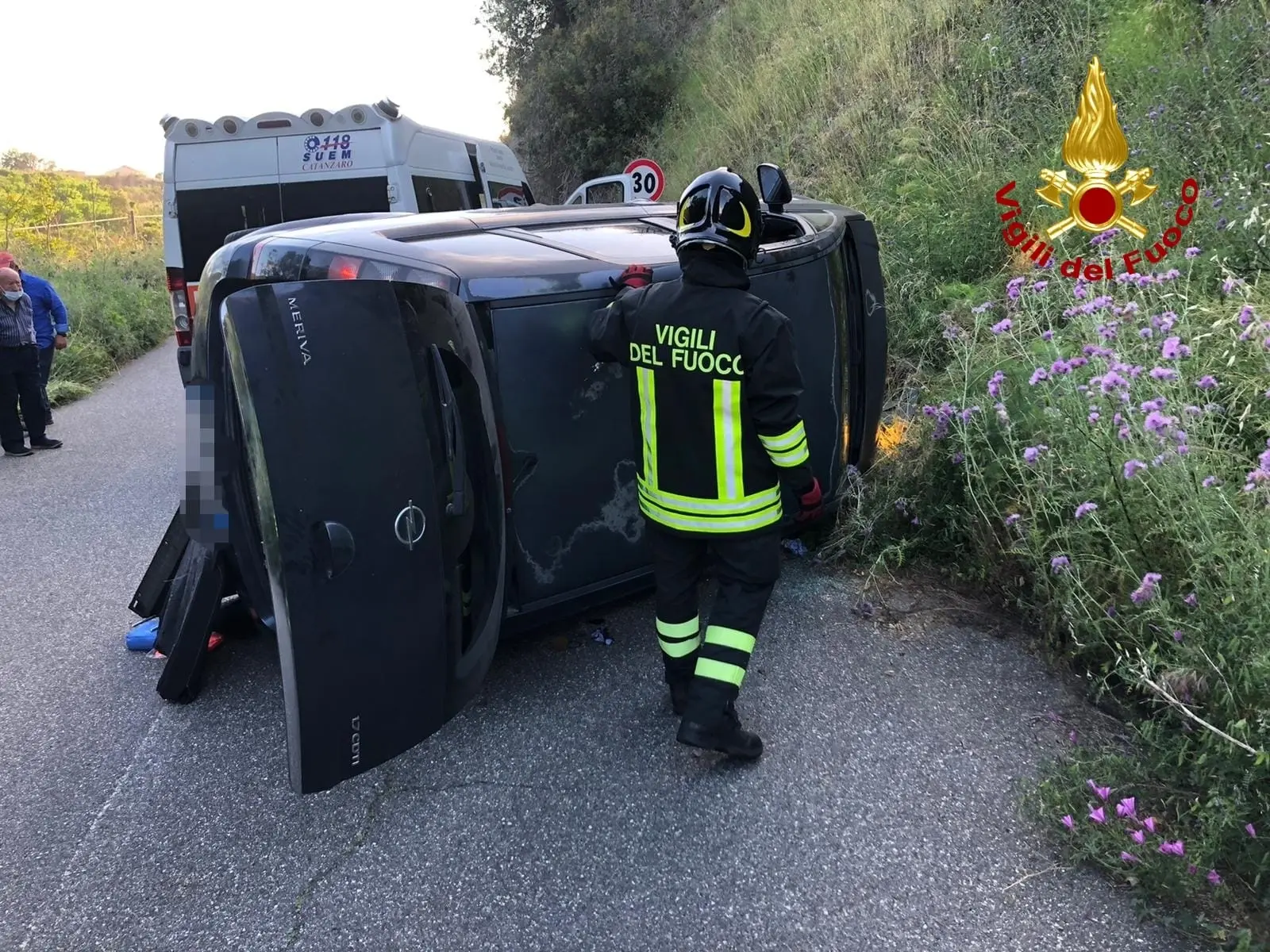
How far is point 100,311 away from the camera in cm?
1279

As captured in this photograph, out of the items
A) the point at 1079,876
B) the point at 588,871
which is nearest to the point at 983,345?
the point at 1079,876

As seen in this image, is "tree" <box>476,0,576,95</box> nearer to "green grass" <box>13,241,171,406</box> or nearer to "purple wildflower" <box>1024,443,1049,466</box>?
"green grass" <box>13,241,171,406</box>

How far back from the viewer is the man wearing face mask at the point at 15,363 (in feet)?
23.1

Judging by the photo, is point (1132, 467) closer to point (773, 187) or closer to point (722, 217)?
point (722, 217)

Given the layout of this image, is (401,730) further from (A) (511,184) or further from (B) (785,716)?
(A) (511,184)

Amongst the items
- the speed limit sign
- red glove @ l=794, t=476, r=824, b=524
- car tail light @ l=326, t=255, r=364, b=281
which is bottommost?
red glove @ l=794, t=476, r=824, b=524

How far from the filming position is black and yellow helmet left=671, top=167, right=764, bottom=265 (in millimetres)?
2574

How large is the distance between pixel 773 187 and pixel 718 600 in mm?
1580

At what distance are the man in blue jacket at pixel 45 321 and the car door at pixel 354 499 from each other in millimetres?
6704

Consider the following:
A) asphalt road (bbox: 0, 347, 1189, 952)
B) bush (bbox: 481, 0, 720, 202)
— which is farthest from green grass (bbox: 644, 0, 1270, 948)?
bush (bbox: 481, 0, 720, 202)

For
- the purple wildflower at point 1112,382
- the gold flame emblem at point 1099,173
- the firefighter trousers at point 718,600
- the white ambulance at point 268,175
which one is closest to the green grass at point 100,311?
the white ambulance at point 268,175

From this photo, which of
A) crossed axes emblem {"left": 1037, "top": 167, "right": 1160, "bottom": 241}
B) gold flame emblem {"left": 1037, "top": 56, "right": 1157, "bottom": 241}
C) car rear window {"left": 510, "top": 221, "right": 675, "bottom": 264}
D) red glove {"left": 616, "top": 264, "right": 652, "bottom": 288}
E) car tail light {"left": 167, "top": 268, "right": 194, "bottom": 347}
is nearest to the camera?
red glove {"left": 616, "top": 264, "right": 652, "bottom": 288}

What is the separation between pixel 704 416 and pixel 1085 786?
1476 mm

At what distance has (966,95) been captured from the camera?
25.4 feet
